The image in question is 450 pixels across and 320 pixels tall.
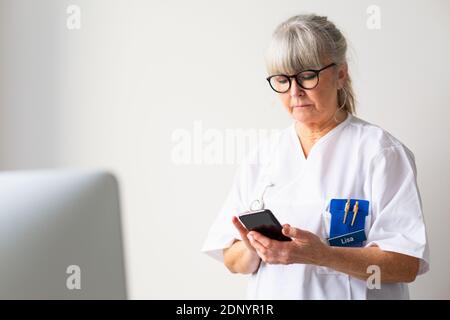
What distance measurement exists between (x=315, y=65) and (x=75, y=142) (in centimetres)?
109

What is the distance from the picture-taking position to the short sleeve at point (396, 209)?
1562 mm

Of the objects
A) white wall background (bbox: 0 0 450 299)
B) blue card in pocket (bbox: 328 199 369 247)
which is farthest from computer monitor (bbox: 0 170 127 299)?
white wall background (bbox: 0 0 450 299)

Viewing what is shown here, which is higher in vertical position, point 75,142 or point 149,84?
point 149,84

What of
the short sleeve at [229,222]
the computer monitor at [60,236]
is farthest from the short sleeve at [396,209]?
the computer monitor at [60,236]

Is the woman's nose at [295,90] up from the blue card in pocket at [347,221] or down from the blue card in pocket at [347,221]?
up

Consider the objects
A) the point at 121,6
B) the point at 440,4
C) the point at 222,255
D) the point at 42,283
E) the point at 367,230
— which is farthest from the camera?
the point at 121,6

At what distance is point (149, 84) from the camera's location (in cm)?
234

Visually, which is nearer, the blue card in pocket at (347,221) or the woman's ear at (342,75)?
the blue card in pocket at (347,221)

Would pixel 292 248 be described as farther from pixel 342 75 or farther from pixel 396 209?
pixel 342 75

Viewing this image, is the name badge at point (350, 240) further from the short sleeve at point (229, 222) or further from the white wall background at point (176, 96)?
the white wall background at point (176, 96)

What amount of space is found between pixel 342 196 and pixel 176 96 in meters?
0.88

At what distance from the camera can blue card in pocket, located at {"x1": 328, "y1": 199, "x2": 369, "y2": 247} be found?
1597 millimetres

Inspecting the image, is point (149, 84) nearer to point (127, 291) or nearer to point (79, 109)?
point (79, 109)
